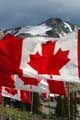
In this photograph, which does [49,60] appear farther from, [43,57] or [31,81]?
[31,81]

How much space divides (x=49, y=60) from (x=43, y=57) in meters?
0.39

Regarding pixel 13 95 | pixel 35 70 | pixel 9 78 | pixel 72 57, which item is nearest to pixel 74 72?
pixel 72 57

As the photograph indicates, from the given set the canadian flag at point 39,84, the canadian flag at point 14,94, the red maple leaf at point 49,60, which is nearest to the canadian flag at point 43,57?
the red maple leaf at point 49,60

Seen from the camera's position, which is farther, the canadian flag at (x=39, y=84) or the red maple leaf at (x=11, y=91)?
the red maple leaf at (x=11, y=91)

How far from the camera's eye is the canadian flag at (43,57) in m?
19.2

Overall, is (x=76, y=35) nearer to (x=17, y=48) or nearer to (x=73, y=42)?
(x=73, y=42)

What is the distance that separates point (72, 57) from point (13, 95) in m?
20.6

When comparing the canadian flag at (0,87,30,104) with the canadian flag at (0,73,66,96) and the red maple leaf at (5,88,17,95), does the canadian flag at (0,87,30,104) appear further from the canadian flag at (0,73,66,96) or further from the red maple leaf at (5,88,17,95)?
the canadian flag at (0,73,66,96)

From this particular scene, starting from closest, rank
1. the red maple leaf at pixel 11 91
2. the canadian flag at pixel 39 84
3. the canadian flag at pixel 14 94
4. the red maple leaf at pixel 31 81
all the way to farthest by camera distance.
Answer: the canadian flag at pixel 39 84, the red maple leaf at pixel 31 81, the canadian flag at pixel 14 94, the red maple leaf at pixel 11 91

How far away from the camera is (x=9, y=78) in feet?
83.0

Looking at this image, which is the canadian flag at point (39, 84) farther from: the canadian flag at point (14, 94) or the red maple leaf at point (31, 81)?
the canadian flag at point (14, 94)

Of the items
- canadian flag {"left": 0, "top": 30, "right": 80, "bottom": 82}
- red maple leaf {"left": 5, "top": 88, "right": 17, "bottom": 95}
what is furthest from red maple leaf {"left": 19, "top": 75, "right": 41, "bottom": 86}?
red maple leaf {"left": 5, "top": 88, "right": 17, "bottom": 95}

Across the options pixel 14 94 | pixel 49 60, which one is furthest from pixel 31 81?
pixel 14 94

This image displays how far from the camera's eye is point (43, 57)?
2059cm
